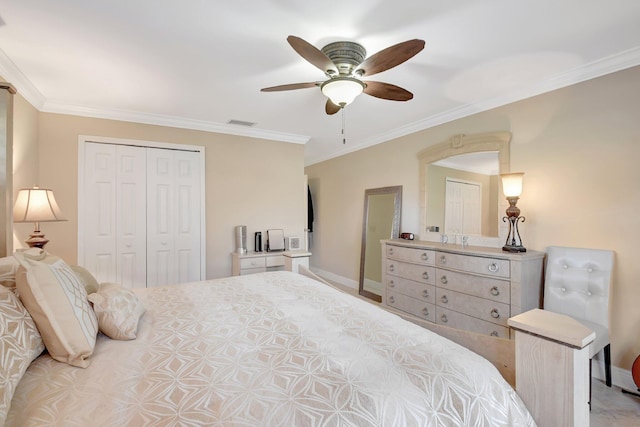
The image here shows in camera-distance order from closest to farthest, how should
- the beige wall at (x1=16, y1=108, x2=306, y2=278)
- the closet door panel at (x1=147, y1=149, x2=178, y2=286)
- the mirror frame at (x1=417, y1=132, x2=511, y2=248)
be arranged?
the mirror frame at (x1=417, y1=132, x2=511, y2=248)
the beige wall at (x1=16, y1=108, x2=306, y2=278)
the closet door panel at (x1=147, y1=149, x2=178, y2=286)

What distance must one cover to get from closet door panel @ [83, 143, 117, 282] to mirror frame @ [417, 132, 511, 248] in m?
3.68

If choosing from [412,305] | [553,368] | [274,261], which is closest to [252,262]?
[274,261]

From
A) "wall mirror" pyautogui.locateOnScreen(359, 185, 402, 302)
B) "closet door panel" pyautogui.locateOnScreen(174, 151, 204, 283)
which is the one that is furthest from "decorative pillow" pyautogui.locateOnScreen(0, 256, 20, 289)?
"wall mirror" pyautogui.locateOnScreen(359, 185, 402, 302)

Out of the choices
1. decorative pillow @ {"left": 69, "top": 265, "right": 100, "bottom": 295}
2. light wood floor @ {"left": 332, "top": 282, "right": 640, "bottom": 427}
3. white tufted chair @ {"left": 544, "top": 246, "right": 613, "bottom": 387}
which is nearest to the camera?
decorative pillow @ {"left": 69, "top": 265, "right": 100, "bottom": 295}

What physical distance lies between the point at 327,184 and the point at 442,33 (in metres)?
3.82

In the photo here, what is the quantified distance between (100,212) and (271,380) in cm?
330

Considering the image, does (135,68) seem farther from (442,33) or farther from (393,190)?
(393,190)

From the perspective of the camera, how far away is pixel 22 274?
1.05 meters

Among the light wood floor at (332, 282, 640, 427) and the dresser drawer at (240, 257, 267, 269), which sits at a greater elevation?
the dresser drawer at (240, 257, 267, 269)

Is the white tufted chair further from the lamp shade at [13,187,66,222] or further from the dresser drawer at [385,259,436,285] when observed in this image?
the lamp shade at [13,187,66,222]

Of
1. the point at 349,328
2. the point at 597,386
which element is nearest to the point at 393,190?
the point at 597,386

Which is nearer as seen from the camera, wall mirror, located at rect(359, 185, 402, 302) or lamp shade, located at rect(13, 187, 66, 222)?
lamp shade, located at rect(13, 187, 66, 222)

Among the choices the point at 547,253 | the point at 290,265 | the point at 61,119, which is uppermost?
the point at 61,119

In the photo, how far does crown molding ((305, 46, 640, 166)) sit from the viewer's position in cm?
213
